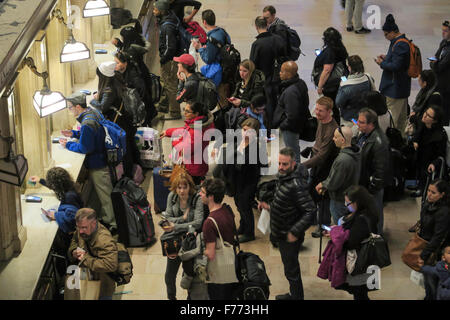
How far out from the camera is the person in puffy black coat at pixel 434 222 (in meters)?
8.77

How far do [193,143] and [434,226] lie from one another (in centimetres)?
317

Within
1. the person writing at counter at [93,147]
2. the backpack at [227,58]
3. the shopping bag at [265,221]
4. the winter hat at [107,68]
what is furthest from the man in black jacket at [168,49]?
the shopping bag at [265,221]

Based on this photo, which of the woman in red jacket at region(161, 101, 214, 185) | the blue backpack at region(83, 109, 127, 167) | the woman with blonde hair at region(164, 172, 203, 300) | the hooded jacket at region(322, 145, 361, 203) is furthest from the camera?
the woman in red jacket at region(161, 101, 214, 185)

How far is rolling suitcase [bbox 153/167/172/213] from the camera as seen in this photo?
10.6 meters

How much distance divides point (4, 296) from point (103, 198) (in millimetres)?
2613

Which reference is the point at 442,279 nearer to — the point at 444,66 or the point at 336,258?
the point at 336,258

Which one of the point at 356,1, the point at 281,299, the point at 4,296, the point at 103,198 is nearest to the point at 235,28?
the point at 356,1

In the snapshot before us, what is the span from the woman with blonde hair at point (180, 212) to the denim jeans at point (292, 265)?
95cm

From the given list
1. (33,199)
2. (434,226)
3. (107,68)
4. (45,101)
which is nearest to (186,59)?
(107,68)

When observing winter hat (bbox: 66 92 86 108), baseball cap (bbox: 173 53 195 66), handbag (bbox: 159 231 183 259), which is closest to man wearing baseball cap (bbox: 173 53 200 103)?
baseball cap (bbox: 173 53 195 66)

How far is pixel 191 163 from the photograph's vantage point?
33.9 feet

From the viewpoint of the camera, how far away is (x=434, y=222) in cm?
891

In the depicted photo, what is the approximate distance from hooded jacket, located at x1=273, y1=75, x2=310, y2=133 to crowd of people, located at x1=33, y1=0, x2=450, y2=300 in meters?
0.02

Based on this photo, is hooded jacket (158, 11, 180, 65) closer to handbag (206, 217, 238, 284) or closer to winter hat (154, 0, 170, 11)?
winter hat (154, 0, 170, 11)
